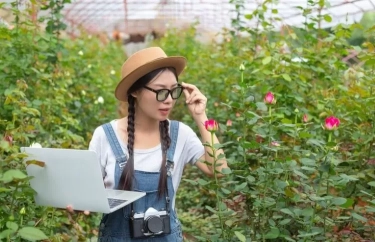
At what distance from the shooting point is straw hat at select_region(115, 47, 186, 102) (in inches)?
100

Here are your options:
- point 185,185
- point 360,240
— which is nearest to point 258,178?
point 360,240

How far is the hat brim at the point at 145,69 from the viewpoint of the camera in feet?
8.34

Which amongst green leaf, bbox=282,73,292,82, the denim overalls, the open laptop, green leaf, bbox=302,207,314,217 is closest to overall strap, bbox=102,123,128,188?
the denim overalls

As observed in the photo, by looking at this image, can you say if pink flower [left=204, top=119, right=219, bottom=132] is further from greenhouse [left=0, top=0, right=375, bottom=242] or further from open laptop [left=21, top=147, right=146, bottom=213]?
open laptop [left=21, top=147, right=146, bottom=213]

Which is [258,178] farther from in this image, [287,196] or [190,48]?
[190,48]

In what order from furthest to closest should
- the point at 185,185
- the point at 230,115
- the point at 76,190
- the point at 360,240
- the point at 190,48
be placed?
the point at 190,48 → the point at 185,185 → the point at 230,115 → the point at 360,240 → the point at 76,190

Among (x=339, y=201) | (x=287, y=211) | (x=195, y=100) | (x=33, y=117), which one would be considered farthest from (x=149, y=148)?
(x=33, y=117)

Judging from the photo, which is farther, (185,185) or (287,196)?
(185,185)

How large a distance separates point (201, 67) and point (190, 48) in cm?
182

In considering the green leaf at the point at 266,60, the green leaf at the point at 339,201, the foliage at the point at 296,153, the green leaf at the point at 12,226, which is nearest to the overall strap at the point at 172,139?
the foliage at the point at 296,153

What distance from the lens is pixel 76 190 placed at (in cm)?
219

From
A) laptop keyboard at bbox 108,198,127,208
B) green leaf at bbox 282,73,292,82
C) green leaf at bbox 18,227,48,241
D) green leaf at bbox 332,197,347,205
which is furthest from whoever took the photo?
green leaf at bbox 282,73,292,82

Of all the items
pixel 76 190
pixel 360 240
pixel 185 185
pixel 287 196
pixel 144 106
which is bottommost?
pixel 185 185

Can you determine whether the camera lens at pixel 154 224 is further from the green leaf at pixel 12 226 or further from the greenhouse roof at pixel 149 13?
the greenhouse roof at pixel 149 13
